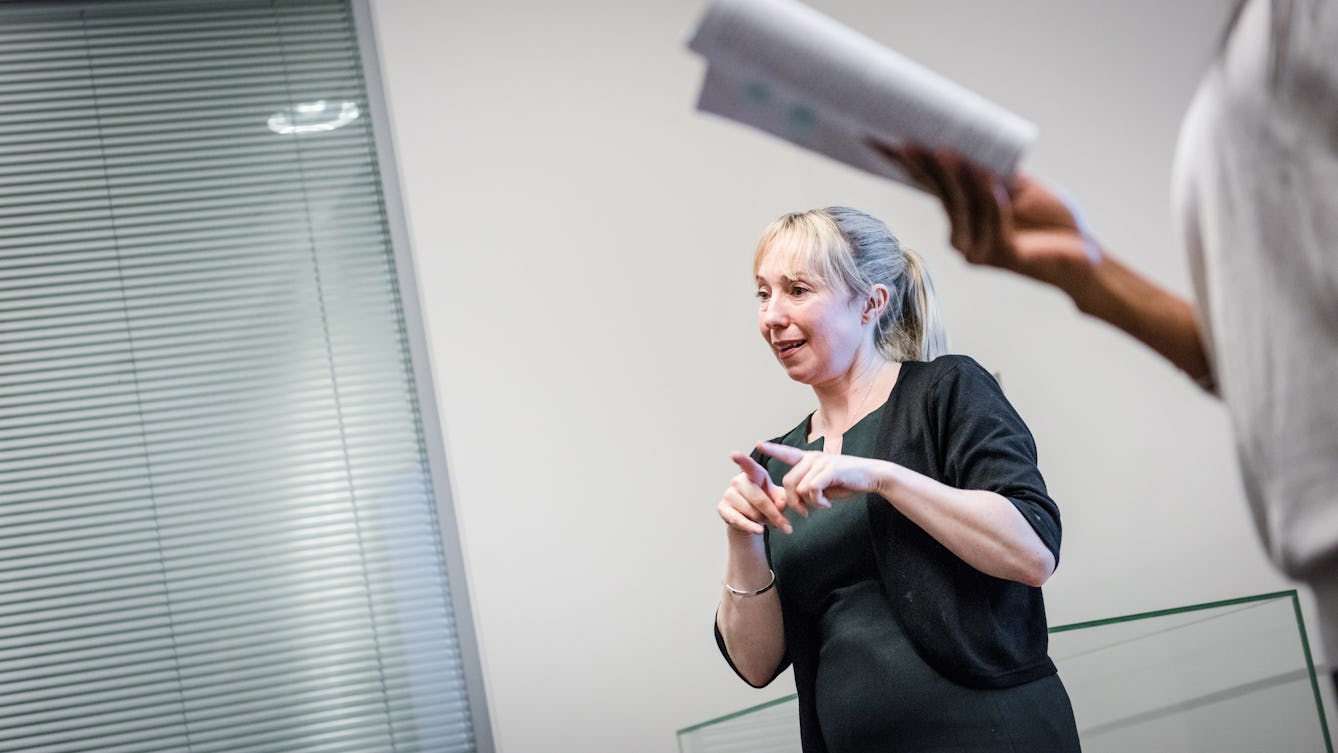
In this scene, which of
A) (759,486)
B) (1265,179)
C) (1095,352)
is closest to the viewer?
(1265,179)

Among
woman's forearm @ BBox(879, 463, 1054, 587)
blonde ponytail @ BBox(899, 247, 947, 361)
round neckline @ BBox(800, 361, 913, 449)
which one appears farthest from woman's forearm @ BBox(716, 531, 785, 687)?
blonde ponytail @ BBox(899, 247, 947, 361)

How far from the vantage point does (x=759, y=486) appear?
143 cm

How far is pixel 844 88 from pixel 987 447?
2.63 ft

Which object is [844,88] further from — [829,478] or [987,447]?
[987,447]

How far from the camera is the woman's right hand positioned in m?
1.39

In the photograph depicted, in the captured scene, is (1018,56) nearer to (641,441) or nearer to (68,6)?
(641,441)

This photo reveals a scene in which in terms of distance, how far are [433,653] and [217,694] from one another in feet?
1.62

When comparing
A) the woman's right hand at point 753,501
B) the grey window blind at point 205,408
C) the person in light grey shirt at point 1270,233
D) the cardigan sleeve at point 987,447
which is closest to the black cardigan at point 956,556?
the cardigan sleeve at point 987,447

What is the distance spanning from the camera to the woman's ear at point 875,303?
5.28ft

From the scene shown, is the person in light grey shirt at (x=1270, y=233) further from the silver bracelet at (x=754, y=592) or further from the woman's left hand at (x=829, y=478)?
the silver bracelet at (x=754, y=592)

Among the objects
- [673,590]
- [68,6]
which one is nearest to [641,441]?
[673,590]

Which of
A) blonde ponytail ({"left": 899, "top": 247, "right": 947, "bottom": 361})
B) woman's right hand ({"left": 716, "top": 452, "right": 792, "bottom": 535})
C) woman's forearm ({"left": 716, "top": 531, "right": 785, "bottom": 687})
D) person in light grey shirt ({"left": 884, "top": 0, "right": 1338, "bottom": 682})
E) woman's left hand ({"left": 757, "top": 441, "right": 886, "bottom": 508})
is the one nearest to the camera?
person in light grey shirt ({"left": 884, "top": 0, "right": 1338, "bottom": 682})

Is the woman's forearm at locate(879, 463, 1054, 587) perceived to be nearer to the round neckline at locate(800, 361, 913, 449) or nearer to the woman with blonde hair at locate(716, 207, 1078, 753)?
the woman with blonde hair at locate(716, 207, 1078, 753)

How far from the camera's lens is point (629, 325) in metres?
3.08
